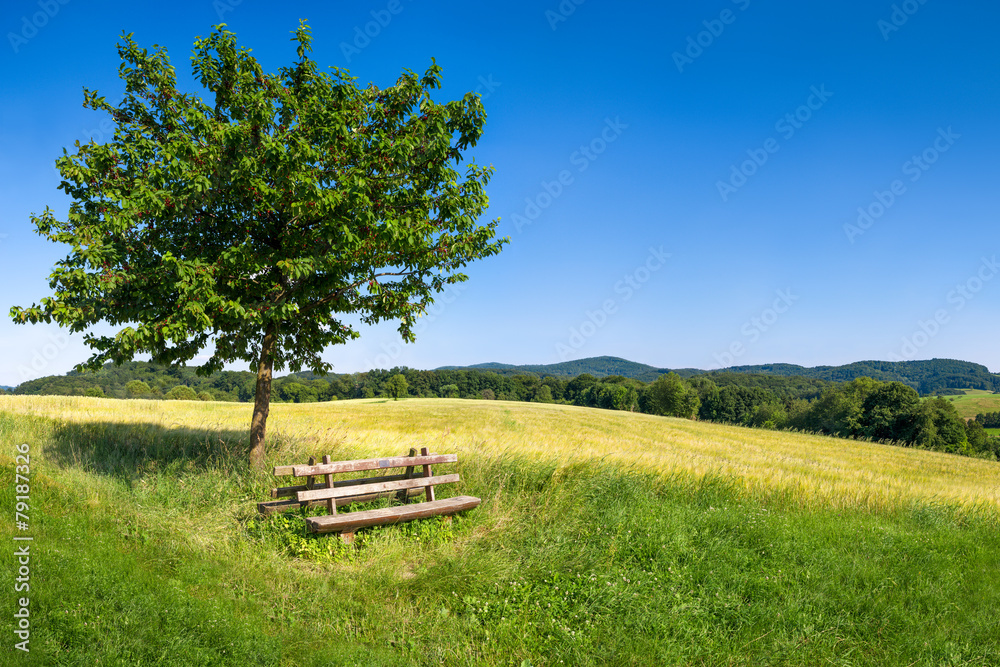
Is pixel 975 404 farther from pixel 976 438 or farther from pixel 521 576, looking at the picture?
pixel 521 576

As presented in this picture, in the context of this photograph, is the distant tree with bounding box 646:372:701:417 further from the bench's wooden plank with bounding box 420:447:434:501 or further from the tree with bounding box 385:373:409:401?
the bench's wooden plank with bounding box 420:447:434:501

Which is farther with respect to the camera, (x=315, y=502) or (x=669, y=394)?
(x=669, y=394)

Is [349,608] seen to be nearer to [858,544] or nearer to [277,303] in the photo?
[277,303]

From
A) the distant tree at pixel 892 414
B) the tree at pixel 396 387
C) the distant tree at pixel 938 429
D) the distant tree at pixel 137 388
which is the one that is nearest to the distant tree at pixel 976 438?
the distant tree at pixel 938 429

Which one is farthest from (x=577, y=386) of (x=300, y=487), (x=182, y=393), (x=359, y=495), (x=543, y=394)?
(x=359, y=495)

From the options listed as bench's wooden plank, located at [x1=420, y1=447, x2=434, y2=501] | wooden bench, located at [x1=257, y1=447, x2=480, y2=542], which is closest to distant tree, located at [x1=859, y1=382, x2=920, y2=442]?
bench's wooden plank, located at [x1=420, y1=447, x2=434, y2=501]

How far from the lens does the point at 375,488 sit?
7340 mm

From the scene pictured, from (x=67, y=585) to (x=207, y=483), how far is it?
145 inches

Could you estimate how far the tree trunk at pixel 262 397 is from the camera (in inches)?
365

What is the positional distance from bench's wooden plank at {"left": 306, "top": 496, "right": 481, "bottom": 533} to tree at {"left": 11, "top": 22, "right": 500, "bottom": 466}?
10.5 ft

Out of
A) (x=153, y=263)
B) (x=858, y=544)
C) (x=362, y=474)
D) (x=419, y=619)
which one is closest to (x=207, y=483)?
(x=362, y=474)

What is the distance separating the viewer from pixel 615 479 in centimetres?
879

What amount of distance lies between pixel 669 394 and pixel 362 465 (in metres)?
88.6

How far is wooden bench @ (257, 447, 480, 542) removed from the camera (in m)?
6.54
